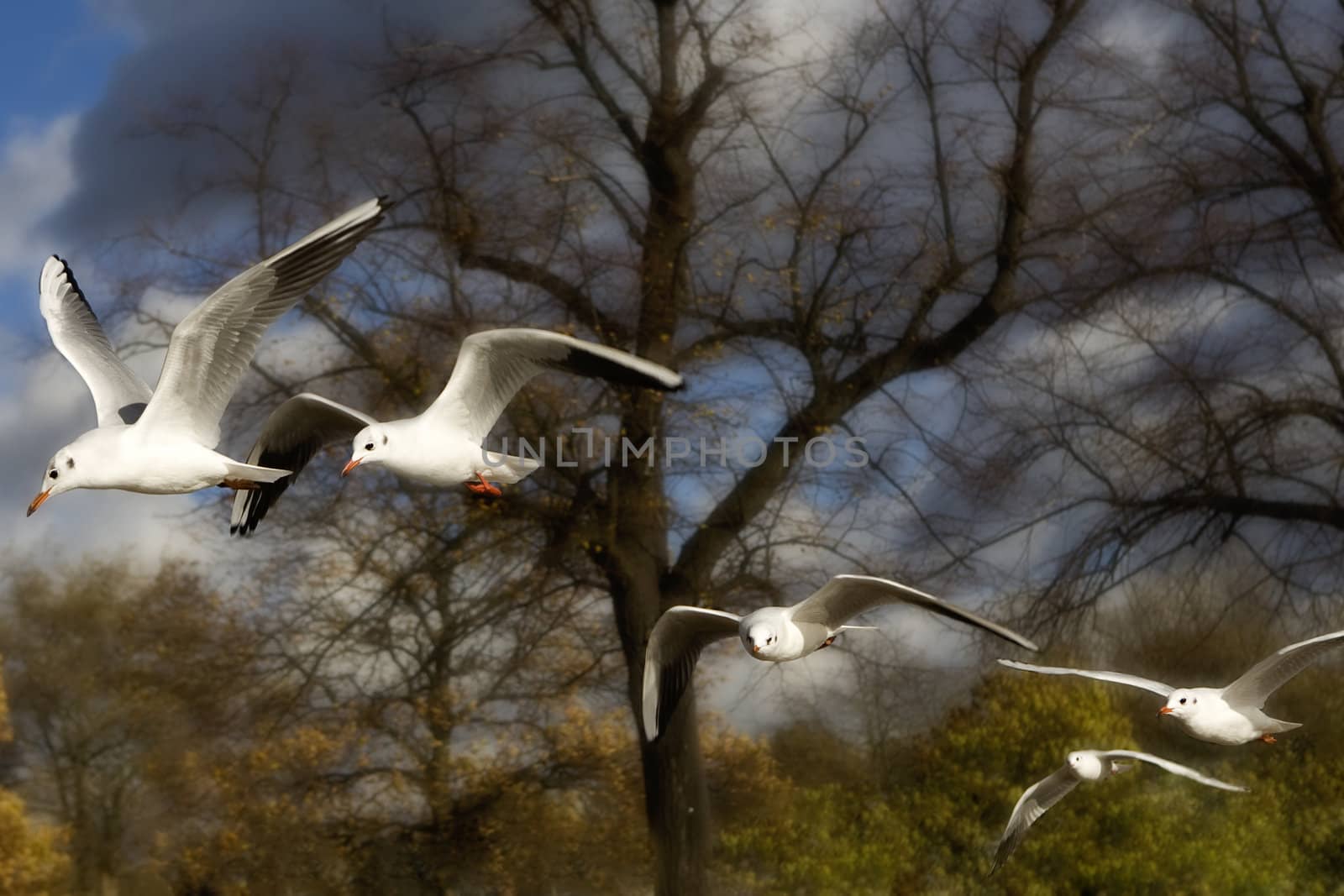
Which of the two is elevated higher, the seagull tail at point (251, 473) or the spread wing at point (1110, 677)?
the seagull tail at point (251, 473)

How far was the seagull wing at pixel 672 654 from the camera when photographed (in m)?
4.09

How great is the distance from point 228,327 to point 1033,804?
2712mm

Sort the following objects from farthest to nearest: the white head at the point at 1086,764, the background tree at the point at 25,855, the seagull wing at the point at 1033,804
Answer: the background tree at the point at 25,855 < the seagull wing at the point at 1033,804 < the white head at the point at 1086,764

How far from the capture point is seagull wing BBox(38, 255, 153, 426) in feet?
13.3

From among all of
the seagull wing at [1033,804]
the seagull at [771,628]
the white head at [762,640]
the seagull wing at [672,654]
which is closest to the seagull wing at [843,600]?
the seagull at [771,628]

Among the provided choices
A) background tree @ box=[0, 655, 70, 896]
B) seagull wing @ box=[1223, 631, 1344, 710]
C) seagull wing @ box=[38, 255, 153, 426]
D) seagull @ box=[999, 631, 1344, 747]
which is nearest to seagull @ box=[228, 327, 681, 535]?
seagull wing @ box=[38, 255, 153, 426]

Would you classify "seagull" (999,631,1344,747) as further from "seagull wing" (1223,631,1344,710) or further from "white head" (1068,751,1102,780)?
"white head" (1068,751,1102,780)

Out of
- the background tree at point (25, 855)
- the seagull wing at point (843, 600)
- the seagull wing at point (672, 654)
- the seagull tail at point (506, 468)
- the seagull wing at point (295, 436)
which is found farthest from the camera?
the background tree at point (25, 855)

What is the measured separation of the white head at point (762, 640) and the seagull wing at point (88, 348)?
70.7 inches

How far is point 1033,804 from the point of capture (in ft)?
14.5

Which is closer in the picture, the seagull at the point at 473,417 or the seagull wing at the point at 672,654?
the seagull at the point at 473,417

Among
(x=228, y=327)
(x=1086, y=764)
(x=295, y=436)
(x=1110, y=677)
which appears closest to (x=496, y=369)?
(x=228, y=327)

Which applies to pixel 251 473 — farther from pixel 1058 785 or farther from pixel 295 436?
pixel 1058 785

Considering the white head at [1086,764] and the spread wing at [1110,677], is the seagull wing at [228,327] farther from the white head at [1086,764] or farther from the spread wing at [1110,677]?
the white head at [1086,764]
